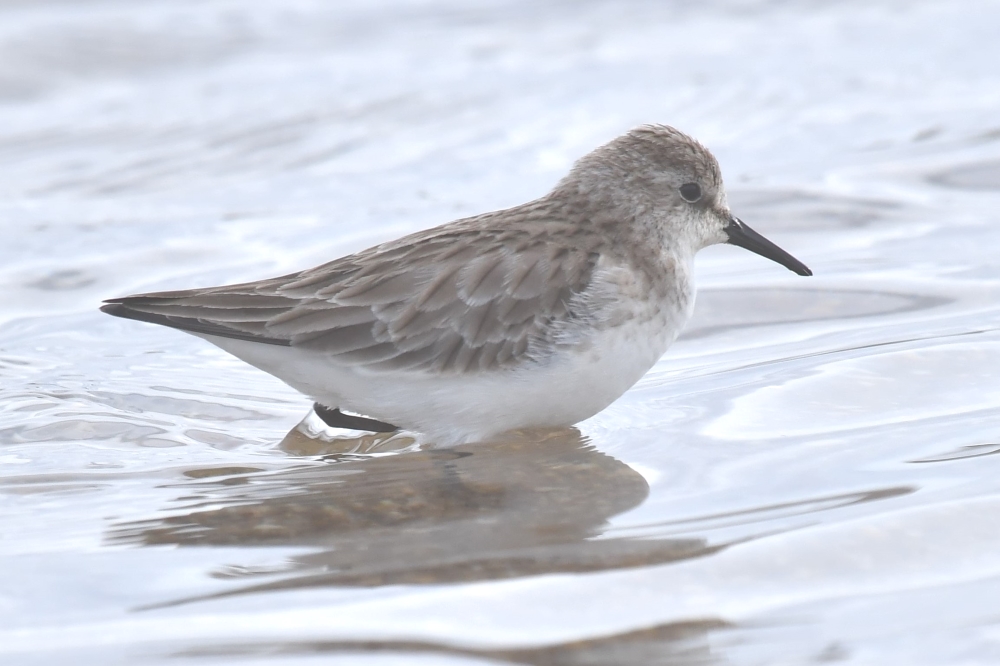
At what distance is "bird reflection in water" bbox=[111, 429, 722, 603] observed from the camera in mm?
4578

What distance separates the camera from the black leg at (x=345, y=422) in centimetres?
626

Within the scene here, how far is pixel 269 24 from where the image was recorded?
16.0 m

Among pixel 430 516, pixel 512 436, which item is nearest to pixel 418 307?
pixel 512 436

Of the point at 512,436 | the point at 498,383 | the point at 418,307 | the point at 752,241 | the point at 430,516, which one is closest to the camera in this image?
the point at 430,516

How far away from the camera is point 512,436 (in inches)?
242

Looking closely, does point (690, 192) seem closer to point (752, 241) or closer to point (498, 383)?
point (752, 241)

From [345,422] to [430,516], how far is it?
1.27 metres

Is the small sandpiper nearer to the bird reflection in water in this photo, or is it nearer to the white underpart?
the white underpart

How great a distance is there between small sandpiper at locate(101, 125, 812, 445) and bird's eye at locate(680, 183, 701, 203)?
1.19 feet

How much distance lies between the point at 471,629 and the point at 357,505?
4.28ft

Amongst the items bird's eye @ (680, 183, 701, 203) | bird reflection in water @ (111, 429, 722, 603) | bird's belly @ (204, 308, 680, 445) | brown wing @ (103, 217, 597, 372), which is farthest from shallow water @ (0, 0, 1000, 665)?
bird's eye @ (680, 183, 701, 203)

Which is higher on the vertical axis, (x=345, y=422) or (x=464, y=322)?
(x=464, y=322)

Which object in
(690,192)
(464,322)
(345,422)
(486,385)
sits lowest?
(345,422)

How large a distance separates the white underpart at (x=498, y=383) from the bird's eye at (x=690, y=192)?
665 mm
